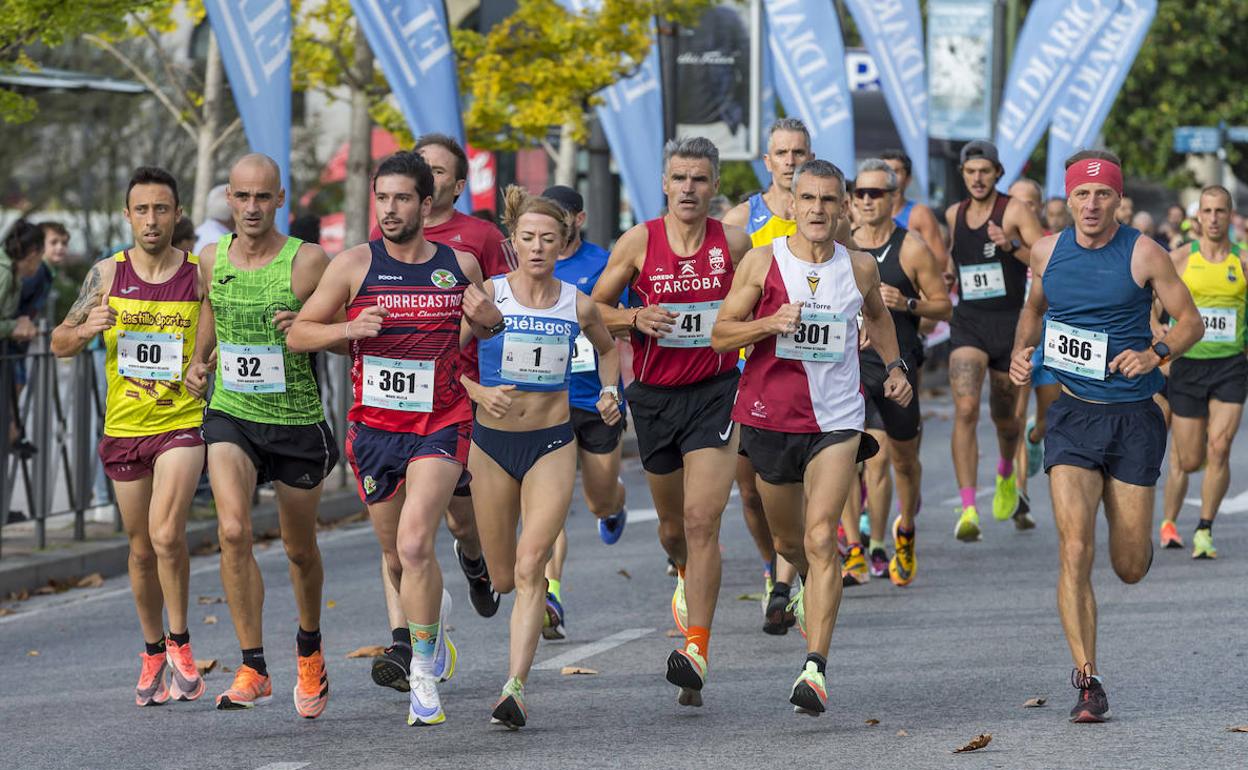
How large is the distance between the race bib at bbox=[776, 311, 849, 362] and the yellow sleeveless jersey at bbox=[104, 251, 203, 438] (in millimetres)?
2225

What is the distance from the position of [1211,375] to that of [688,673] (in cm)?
564

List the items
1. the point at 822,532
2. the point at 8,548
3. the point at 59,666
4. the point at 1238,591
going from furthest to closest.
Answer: the point at 8,548
the point at 1238,591
the point at 59,666
the point at 822,532

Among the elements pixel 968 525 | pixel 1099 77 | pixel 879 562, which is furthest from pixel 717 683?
pixel 1099 77

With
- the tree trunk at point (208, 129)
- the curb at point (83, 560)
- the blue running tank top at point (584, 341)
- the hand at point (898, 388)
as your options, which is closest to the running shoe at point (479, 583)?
the blue running tank top at point (584, 341)

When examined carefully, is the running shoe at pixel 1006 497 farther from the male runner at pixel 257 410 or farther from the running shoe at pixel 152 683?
the running shoe at pixel 152 683

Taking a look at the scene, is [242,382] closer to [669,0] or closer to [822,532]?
[822,532]

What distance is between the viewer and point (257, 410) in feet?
26.6

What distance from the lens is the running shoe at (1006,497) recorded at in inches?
527

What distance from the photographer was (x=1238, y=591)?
10969 millimetres

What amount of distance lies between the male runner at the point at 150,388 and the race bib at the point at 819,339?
7.18 ft

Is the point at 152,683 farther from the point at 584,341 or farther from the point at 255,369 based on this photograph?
the point at 584,341

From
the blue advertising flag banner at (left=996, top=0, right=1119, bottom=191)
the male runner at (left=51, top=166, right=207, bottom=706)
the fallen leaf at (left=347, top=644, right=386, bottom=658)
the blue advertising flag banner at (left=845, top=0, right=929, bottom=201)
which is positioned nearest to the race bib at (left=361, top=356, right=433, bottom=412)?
the male runner at (left=51, top=166, right=207, bottom=706)

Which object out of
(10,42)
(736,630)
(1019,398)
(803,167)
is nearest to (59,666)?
(736,630)

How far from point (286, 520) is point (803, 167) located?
227cm
